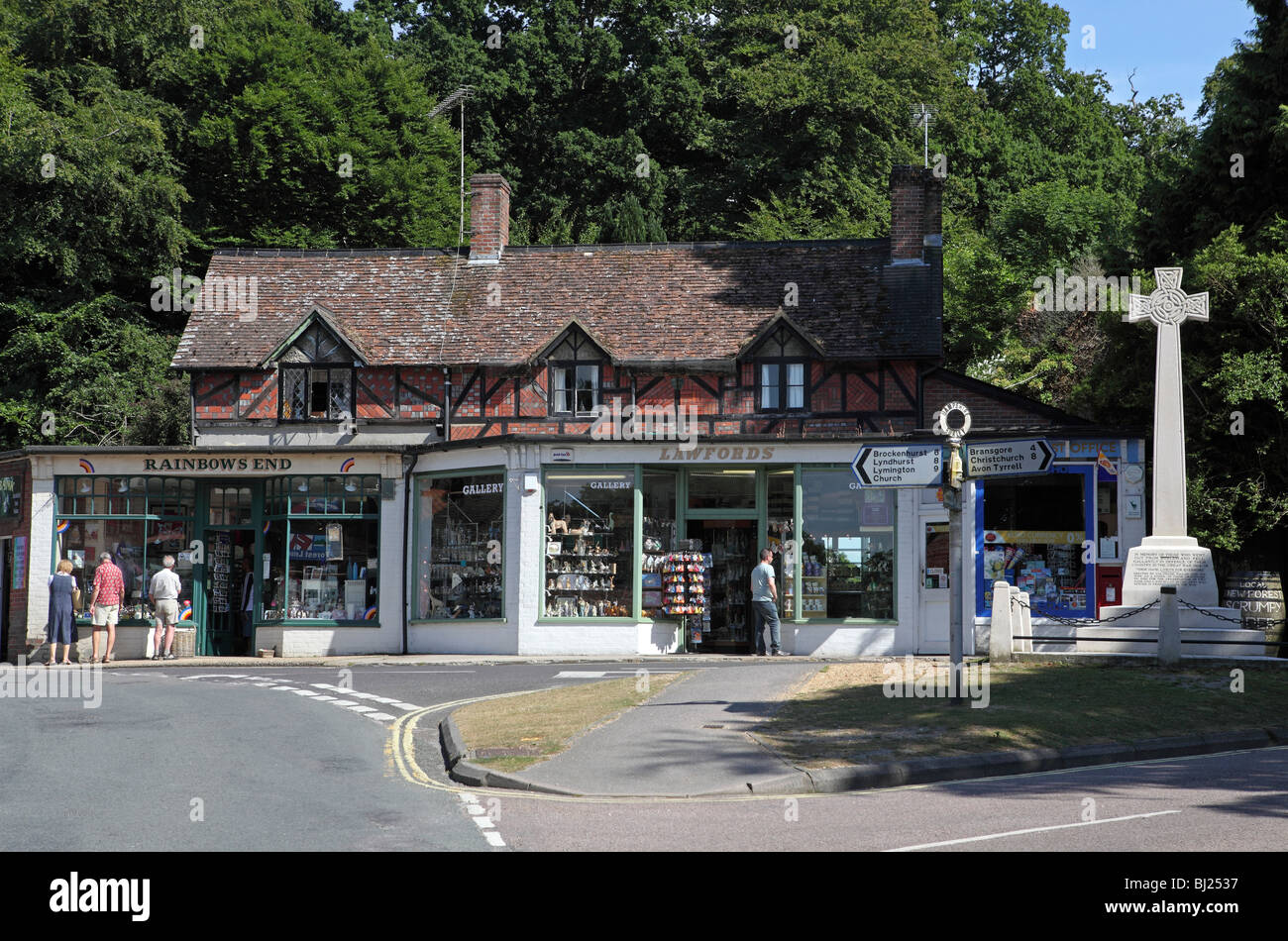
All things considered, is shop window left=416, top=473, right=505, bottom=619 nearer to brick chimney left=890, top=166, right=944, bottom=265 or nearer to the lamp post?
brick chimney left=890, top=166, right=944, bottom=265

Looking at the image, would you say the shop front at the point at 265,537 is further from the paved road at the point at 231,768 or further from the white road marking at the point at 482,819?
the white road marking at the point at 482,819

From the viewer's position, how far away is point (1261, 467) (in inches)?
A: 1046

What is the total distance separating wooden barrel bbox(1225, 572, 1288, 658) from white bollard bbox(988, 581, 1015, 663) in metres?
4.93

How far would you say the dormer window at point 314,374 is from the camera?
98.4ft

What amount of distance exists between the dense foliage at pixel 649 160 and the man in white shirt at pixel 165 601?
37.7ft

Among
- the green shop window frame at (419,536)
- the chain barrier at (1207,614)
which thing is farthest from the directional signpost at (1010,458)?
the green shop window frame at (419,536)

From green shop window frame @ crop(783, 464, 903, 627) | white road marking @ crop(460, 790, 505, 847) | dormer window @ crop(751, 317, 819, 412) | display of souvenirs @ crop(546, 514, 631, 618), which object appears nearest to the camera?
white road marking @ crop(460, 790, 505, 847)

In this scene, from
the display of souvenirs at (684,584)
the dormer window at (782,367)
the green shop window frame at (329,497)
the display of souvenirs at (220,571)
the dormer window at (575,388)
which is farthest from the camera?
the dormer window at (575,388)

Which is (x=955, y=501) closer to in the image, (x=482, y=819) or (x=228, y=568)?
(x=482, y=819)

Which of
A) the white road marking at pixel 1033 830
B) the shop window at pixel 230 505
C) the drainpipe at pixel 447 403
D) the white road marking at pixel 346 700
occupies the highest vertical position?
the drainpipe at pixel 447 403

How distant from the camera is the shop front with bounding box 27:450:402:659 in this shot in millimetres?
27438

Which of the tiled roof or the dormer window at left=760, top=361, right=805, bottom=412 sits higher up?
the tiled roof

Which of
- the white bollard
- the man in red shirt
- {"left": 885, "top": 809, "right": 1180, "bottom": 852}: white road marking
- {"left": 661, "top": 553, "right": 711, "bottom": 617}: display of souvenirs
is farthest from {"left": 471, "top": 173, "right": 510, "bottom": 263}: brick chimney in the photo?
{"left": 885, "top": 809, "right": 1180, "bottom": 852}: white road marking
